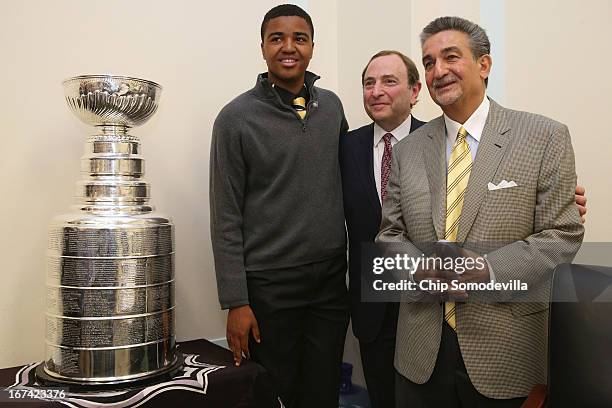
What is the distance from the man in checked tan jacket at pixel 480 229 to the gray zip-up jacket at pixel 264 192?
1.30 ft

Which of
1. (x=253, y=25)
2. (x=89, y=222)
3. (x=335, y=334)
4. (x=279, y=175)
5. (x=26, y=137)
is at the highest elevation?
(x=253, y=25)

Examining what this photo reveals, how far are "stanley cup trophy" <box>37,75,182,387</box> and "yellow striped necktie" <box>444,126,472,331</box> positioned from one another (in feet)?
2.66

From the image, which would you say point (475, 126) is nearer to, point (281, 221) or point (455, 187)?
point (455, 187)

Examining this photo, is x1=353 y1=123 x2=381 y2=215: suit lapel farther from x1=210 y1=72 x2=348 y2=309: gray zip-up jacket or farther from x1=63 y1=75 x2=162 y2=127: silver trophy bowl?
x1=63 y1=75 x2=162 y2=127: silver trophy bowl

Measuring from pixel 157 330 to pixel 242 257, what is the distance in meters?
0.35

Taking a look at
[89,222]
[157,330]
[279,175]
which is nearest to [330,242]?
[279,175]

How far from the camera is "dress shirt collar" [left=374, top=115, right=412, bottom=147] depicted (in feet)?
5.93

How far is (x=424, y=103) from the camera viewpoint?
2273mm

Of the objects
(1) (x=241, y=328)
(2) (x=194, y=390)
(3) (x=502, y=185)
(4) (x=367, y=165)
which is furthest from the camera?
(4) (x=367, y=165)

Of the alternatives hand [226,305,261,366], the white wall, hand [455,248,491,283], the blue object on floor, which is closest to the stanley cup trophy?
hand [226,305,261,366]

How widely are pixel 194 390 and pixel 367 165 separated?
0.88 metres

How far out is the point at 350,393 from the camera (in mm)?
2391

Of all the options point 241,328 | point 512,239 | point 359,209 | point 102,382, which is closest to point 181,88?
point 359,209

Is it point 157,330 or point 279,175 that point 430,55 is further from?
point 157,330
